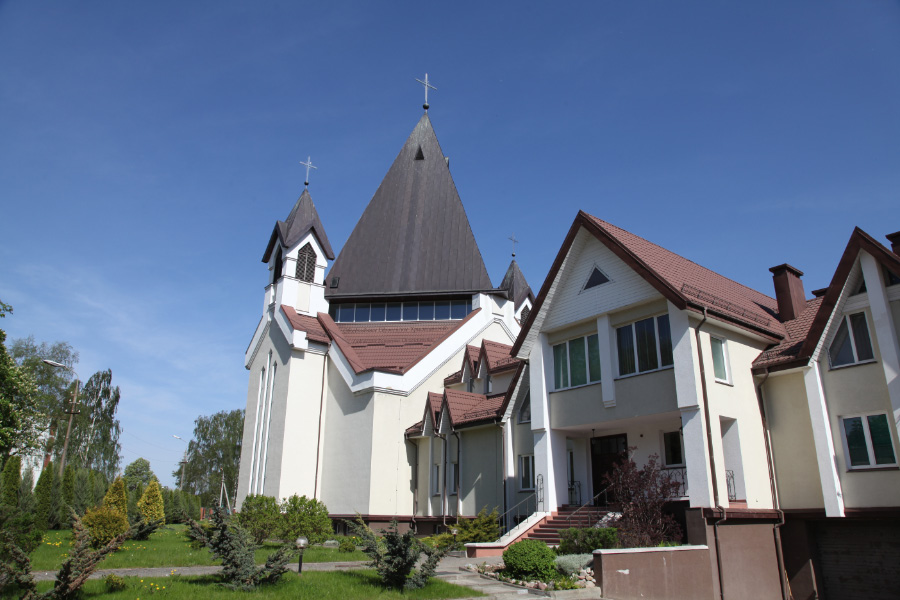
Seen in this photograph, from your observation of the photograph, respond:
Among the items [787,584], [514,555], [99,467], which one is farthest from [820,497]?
[99,467]

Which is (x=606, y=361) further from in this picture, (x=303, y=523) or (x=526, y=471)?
(x=303, y=523)

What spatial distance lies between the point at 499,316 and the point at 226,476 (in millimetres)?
43724

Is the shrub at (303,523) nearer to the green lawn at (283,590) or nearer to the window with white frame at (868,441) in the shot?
the green lawn at (283,590)

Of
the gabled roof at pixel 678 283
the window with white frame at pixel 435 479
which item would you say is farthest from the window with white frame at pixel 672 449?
the window with white frame at pixel 435 479

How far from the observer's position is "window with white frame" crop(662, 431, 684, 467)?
627 inches

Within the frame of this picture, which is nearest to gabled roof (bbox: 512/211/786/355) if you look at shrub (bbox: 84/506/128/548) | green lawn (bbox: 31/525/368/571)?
green lawn (bbox: 31/525/368/571)

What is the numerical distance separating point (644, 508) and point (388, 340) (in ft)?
53.9

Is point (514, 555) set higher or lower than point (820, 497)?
lower

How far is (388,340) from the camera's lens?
91.9 feet

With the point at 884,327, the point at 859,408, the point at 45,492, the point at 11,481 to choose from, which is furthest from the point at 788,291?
the point at 45,492

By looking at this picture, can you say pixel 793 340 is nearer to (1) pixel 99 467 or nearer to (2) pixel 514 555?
(2) pixel 514 555

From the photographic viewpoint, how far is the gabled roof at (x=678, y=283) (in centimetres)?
A: 1474

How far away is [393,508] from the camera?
23.1 m

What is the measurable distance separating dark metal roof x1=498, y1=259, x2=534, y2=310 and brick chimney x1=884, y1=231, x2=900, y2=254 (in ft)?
58.3
